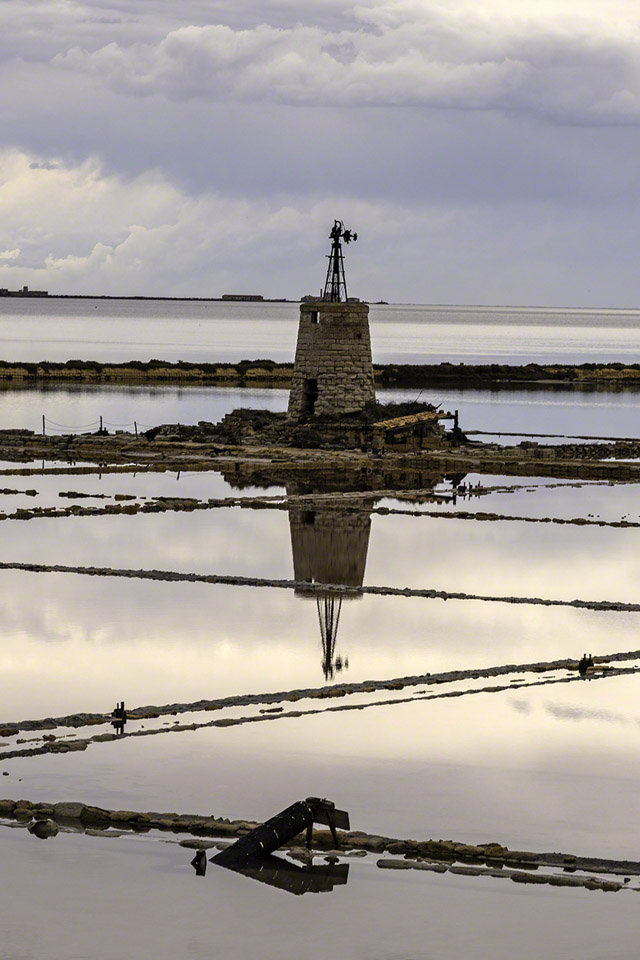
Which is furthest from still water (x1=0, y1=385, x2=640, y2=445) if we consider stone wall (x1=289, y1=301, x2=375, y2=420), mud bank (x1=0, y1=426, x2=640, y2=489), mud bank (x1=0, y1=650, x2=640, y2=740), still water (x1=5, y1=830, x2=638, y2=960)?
still water (x1=5, y1=830, x2=638, y2=960)

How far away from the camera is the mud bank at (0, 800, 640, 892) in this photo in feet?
43.0

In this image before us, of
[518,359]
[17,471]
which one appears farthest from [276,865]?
[518,359]

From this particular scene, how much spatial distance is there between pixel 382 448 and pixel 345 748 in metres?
29.1

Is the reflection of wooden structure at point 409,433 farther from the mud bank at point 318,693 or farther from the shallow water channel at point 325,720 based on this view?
the mud bank at point 318,693

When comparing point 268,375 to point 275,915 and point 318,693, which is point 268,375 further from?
point 275,915

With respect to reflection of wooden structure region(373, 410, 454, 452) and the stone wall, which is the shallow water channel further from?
the stone wall

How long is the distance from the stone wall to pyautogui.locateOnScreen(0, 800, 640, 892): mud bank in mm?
33233

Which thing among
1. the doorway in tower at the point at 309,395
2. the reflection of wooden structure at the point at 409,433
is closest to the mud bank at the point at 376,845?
the reflection of wooden structure at the point at 409,433

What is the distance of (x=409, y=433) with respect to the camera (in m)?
46.5

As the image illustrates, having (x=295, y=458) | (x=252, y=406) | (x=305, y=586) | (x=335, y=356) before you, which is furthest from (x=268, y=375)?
(x=305, y=586)

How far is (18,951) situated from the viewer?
11641mm

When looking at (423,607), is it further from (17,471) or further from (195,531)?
(17,471)

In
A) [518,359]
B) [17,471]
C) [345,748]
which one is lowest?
[345,748]

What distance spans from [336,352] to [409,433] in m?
3.21
